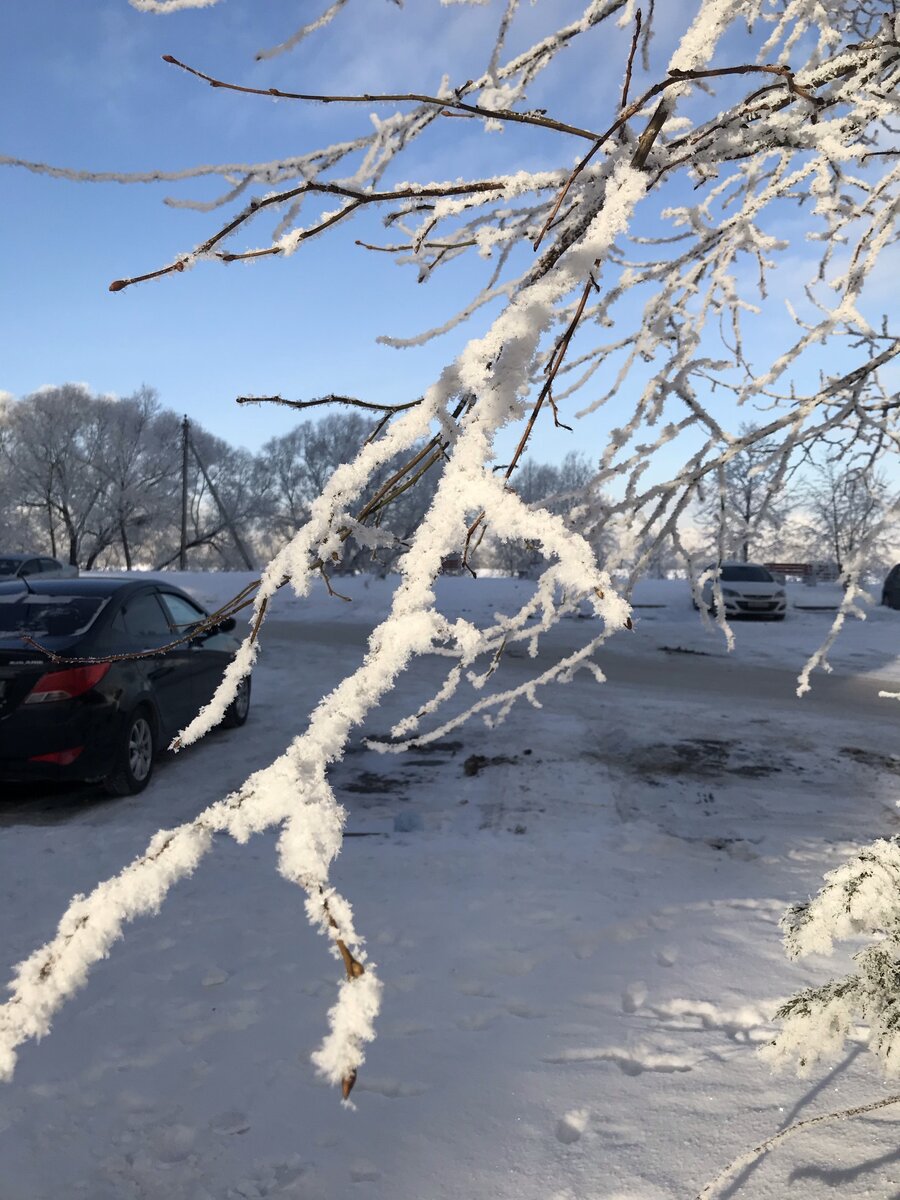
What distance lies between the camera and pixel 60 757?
505 centimetres

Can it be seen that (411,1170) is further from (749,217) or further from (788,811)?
(788,811)

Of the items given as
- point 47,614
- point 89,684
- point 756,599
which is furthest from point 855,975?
point 756,599

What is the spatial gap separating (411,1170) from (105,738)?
12.6 ft

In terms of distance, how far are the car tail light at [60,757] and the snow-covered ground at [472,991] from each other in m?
0.39

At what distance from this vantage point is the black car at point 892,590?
71.1 feet

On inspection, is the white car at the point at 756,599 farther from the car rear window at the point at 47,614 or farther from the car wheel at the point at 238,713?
the car rear window at the point at 47,614

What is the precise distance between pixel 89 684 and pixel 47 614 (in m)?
0.75

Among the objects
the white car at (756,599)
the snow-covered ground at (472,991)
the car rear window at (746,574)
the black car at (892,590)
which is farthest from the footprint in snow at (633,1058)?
the black car at (892,590)

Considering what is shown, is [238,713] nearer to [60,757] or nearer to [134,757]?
[134,757]

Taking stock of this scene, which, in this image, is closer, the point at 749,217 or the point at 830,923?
the point at 830,923

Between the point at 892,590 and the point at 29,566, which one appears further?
the point at 29,566

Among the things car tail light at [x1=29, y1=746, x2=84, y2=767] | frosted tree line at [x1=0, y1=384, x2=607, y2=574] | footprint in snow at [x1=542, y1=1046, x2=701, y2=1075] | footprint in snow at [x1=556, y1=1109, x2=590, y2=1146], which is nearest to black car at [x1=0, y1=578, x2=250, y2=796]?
car tail light at [x1=29, y1=746, x2=84, y2=767]

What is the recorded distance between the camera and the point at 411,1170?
7.07 feet

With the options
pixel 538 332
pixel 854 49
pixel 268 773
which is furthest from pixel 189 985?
pixel 854 49
